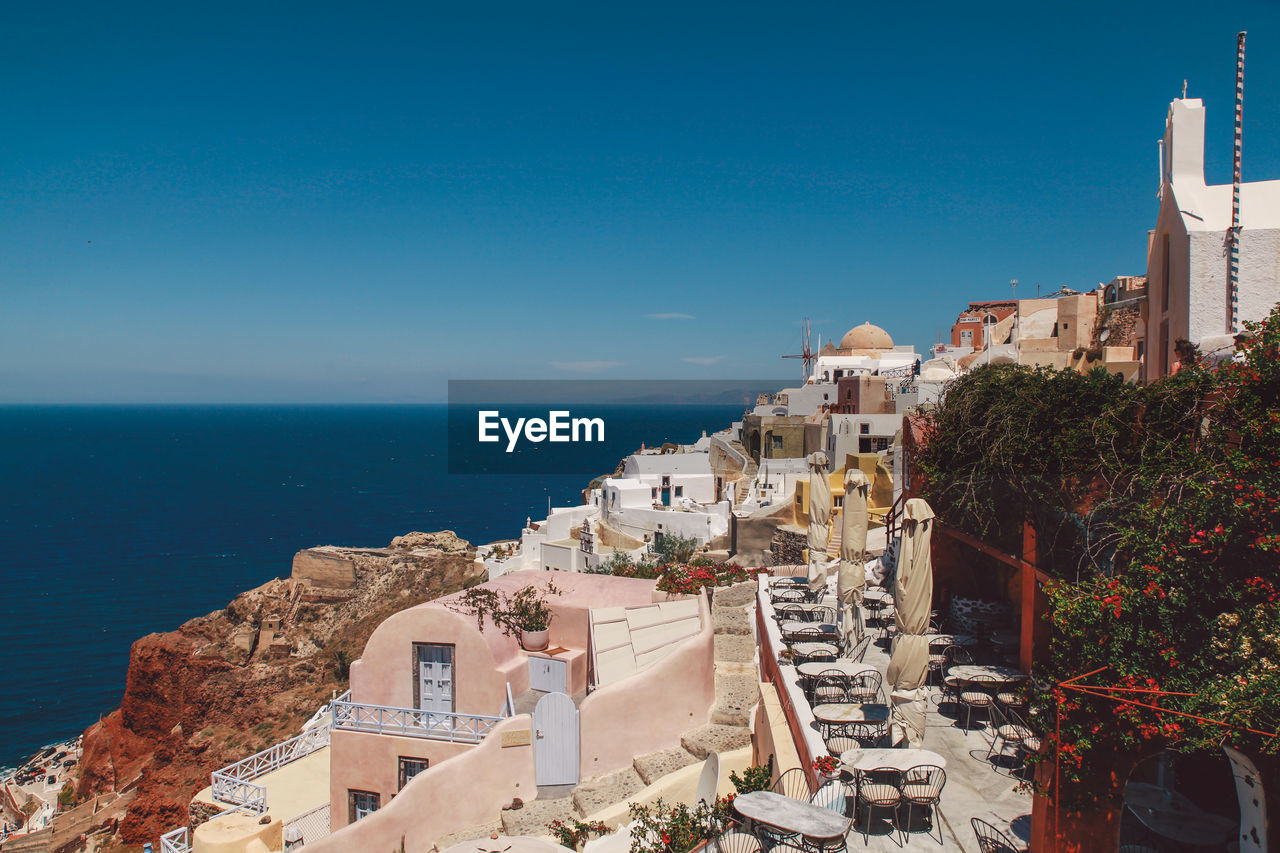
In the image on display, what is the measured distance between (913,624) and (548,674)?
7932 mm

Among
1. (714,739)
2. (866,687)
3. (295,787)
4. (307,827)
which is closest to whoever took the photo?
(866,687)

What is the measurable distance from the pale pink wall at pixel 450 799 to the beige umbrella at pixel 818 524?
6502 mm

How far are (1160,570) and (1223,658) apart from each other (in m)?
0.76

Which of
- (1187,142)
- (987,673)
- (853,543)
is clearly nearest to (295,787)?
(853,543)

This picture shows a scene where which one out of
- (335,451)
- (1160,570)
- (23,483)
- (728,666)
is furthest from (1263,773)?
(335,451)

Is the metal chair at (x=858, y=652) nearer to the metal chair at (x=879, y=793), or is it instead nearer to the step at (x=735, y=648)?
the step at (x=735, y=648)

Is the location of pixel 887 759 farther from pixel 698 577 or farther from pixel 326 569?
pixel 326 569

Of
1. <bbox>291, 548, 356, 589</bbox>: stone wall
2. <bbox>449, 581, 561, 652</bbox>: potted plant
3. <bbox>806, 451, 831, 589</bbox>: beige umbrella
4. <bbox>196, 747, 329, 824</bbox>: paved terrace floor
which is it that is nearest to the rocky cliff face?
<bbox>196, 747, 329, 824</bbox>: paved terrace floor

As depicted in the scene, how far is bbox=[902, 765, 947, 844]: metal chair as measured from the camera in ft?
23.2

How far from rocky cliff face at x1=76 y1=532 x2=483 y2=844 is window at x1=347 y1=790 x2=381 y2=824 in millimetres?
9391

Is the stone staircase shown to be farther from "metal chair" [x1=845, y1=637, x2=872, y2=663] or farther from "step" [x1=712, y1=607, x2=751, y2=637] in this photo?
"metal chair" [x1=845, y1=637, x2=872, y2=663]

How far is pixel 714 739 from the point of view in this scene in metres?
12.5

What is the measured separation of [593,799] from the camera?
11812mm

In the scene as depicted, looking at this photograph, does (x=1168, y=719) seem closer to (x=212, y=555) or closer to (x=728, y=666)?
(x=728, y=666)
